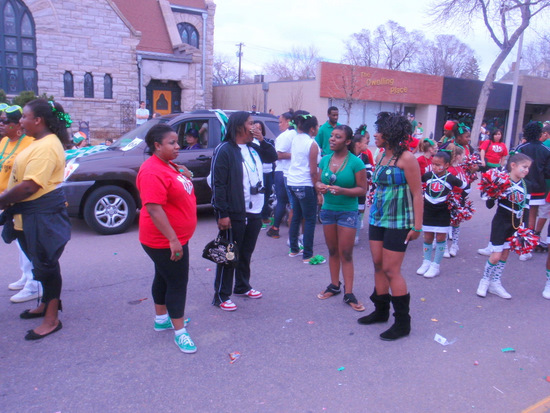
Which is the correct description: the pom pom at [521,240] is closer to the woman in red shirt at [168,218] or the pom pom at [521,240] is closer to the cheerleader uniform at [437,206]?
the cheerleader uniform at [437,206]

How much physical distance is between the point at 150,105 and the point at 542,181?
19844 millimetres

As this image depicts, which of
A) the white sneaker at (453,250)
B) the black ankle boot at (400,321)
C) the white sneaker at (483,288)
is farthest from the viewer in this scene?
the white sneaker at (453,250)

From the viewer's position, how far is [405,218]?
3.79 meters

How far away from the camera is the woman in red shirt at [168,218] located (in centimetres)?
328

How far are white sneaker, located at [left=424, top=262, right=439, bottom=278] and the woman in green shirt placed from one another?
4.92ft

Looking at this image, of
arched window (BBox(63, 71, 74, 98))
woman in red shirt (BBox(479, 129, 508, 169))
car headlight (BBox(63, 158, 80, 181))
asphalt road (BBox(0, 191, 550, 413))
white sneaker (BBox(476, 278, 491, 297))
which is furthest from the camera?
arched window (BBox(63, 71, 74, 98))

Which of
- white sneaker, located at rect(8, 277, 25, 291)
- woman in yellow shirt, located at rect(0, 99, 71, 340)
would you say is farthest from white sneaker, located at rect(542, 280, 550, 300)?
white sneaker, located at rect(8, 277, 25, 291)

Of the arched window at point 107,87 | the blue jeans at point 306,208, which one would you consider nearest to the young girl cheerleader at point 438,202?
the blue jeans at point 306,208

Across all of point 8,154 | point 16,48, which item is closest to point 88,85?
point 16,48

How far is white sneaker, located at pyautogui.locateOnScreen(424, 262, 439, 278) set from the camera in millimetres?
5625

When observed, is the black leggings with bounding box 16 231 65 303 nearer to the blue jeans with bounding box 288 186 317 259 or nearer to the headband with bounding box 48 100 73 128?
the headband with bounding box 48 100 73 128

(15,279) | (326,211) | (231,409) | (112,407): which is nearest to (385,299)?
(326,211)

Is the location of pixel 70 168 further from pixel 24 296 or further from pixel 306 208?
pixel 306 208

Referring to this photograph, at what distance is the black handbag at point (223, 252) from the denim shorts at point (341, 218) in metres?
0.98
